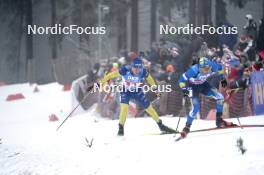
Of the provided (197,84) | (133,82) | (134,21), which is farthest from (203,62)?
(134,21)

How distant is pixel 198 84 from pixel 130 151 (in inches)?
82.3

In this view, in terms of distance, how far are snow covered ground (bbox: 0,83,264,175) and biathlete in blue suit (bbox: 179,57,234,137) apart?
0.40m

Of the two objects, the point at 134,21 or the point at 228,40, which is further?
the point at 134,21

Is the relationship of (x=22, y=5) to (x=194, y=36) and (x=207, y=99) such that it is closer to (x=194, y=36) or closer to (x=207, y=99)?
(x=194, y=36)

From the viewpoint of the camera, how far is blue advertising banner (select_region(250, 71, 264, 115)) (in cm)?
1214

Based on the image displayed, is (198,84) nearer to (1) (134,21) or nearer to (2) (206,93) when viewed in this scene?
(2) (206,93)

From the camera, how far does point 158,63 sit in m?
14.8

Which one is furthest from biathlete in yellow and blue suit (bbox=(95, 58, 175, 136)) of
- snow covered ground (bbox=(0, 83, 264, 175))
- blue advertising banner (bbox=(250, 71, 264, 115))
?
blue advertising banner (bbox=(250, 71, 264, 115))

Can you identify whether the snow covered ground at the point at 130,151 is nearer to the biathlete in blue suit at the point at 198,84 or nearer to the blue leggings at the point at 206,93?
the biathlete in blue suit at the point at 198,84

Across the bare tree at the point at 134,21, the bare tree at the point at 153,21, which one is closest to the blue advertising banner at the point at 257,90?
the bare tree at the point at 134,21

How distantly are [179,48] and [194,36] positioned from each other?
7.92ft

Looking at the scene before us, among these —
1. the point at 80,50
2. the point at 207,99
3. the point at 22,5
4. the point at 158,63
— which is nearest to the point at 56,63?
the point at 80,50

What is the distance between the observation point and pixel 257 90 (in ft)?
40.0

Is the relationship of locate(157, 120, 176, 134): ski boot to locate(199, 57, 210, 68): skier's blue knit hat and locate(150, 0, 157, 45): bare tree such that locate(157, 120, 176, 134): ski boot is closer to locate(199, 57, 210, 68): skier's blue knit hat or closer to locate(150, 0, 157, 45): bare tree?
locate(199, 57, 210, 68): skier's blue knit hat
